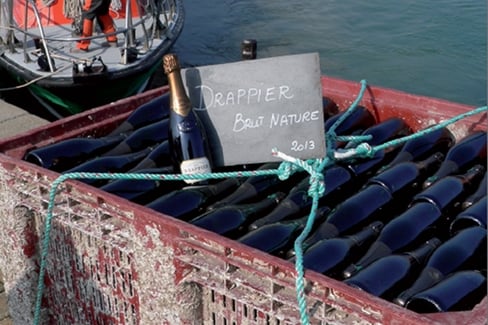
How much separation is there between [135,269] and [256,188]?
0.56 meters

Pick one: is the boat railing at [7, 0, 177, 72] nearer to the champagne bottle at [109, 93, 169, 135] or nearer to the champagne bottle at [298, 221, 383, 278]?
the champagne bottle at [109, 93, 169, 135]

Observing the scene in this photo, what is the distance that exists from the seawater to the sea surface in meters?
0.02

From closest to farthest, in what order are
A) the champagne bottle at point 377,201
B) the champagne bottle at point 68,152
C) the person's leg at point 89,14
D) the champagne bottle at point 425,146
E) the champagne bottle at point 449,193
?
the champagne bottle at point 377,201
the champagne bottle at point 449,193
the champagne bottle at point 68,152
the champagne bottle at point 425,146
the person's leg at point 89,14

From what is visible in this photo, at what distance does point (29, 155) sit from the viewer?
265cm

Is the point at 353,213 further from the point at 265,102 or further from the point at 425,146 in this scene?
the point at 425,146

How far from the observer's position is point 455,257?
2.04 m

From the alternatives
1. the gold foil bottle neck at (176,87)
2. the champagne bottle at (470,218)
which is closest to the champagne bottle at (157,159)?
the gold foil bottle neck at (176,87)

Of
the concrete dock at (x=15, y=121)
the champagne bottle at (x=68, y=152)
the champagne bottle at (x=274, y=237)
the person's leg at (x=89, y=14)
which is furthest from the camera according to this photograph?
the person's leg at (x=89, y=14)

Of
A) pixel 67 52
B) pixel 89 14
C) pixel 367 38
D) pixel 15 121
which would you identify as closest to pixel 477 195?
pixel 15 121

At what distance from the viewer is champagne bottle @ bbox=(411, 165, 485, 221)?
238cm

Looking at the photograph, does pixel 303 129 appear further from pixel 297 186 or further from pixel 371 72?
pixel 371 72

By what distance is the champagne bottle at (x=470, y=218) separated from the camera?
7.28ft

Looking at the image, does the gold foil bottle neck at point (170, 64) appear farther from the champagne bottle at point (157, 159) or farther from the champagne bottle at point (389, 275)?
the champagne bottle at point (389, 275)

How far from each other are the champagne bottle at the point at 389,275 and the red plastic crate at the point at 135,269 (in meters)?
0.18
